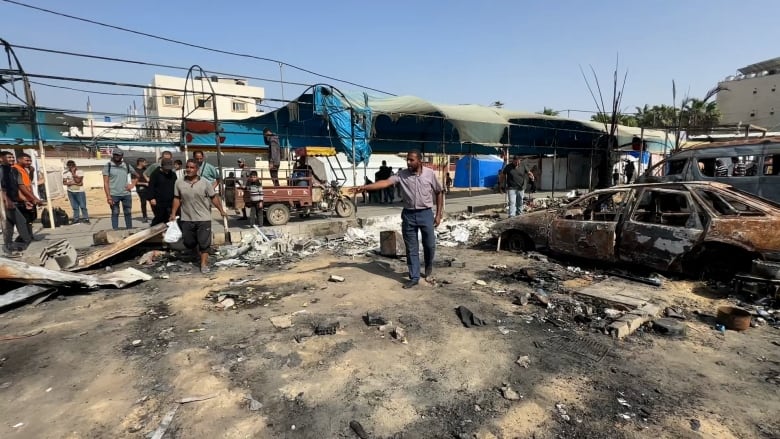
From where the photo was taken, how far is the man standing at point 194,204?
614 cm

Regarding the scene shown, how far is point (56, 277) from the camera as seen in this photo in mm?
5137

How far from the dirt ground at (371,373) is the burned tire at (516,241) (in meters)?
2.46

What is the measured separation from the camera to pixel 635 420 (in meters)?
2.63

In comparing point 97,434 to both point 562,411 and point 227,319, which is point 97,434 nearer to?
point 227,319

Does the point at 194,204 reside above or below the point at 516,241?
above

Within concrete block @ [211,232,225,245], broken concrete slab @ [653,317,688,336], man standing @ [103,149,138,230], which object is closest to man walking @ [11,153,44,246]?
man standing @ [103,149,138,230]

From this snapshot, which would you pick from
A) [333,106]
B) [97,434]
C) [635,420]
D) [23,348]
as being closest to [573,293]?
[635,420]

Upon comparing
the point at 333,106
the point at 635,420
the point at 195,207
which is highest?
the point at 333,106

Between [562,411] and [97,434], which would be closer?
[97,434]

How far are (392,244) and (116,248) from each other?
14.6 ft

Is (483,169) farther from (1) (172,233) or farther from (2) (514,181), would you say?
(1) (172,233)

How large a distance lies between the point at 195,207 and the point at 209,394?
12.7 ft

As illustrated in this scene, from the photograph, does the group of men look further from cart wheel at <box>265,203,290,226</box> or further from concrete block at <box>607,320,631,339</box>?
concrete block at <box>607,320,631,339</box>

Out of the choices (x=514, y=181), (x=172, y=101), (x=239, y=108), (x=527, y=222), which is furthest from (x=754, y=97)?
(x=172, y=101)
